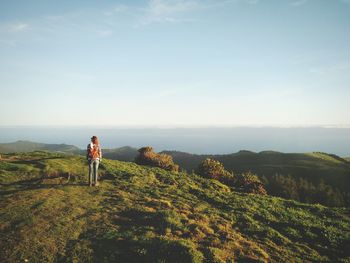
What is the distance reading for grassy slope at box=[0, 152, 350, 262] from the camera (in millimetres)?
11648

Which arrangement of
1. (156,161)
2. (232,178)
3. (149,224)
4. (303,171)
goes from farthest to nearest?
(303,171) < (156,161) < (232,178) < (149,224)

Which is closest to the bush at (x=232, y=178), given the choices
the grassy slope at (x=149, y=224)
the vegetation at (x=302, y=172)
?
the grassy slope at (x=149, y=224)

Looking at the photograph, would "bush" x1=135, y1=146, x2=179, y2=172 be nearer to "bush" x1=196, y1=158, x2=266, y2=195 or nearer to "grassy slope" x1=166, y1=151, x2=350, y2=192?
"bush" x1=196, y1=158, x2=266, y2=195

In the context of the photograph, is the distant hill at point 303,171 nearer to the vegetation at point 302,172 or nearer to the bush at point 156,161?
the vegetation at point 302,172

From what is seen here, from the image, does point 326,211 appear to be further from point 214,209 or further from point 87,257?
point 87,257

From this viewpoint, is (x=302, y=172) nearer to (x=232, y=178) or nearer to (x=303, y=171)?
(x=303, y=171)

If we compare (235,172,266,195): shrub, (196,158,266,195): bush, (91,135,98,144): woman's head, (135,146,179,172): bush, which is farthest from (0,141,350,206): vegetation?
(91,135,98,144): woman's head

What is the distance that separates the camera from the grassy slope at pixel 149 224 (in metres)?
11.6

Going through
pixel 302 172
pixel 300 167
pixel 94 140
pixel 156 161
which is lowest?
pixel 302 172

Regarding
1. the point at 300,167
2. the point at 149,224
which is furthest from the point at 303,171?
the point at 149,224

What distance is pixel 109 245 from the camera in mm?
12000

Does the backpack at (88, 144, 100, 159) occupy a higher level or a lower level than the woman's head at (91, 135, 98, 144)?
lower

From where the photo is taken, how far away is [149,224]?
47.6 ft

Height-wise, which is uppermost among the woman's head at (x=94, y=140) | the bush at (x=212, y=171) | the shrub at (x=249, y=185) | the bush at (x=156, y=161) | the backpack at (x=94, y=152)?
the woman's head at (x=94, y=140)
